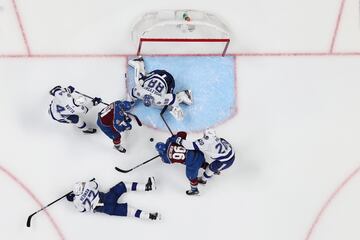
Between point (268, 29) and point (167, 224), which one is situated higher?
point (268, 29)

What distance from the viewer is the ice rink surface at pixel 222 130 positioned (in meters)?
5.05

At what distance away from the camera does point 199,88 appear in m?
5.33

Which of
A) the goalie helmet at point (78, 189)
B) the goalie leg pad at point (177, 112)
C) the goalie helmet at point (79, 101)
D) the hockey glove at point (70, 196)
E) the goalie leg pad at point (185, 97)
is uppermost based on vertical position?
the goalie helmet at point (79, 101)

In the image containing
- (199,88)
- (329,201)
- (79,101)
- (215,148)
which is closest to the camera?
(215,148)

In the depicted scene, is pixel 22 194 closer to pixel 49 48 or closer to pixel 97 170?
pixel 97 170

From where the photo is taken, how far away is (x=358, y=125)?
5.35m

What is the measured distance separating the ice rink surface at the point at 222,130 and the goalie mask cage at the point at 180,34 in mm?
109

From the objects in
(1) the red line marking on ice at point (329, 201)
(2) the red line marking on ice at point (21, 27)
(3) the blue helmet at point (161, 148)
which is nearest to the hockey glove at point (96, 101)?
(3) the blue helmet at point (161, 148)

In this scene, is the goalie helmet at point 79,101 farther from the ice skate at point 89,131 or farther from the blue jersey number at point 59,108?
the ice skate at point 89,131

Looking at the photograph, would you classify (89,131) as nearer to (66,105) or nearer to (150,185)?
(66,105)

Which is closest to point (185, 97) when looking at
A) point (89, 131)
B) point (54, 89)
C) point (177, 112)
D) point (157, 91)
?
point (177, 112)

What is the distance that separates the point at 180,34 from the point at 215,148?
48.4 inches

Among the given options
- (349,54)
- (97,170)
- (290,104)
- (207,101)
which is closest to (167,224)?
(97,170)

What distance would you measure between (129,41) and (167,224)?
1.51 metres
